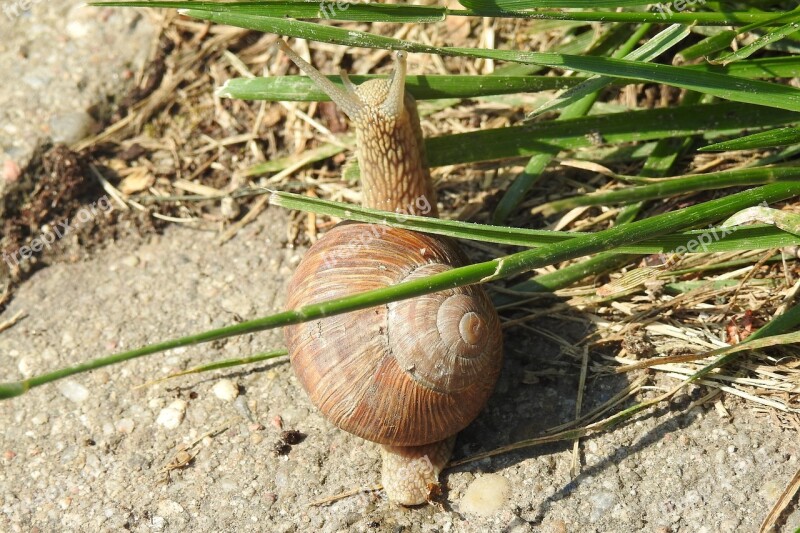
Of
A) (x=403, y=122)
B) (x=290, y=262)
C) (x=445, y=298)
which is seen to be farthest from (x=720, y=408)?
(x=290, y=262)

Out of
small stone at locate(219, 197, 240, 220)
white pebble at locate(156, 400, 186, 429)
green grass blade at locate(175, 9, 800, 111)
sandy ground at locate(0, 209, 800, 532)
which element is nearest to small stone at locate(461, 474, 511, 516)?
sandy ground at locate(0, 209, 800, 532)

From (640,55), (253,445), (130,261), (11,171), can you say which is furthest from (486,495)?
(11,171)

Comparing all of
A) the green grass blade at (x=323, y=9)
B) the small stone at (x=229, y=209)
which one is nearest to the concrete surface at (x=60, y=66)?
the small stone at (x=229, y=209)

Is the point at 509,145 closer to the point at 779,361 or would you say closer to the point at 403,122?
the point at 403,122

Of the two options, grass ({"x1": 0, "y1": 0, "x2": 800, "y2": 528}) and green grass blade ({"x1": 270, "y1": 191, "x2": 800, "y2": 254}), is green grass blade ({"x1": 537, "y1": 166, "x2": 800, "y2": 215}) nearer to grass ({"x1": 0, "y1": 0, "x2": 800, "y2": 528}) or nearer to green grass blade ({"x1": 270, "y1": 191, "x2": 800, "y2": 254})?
grass ({"x1": 0, "y1": 0, "x2": 800, "y2": 528})

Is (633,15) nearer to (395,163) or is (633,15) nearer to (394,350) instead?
(395,163)

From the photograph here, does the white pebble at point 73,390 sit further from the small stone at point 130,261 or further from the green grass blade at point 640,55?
the green grass blade at point 640,55
